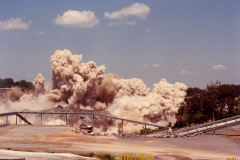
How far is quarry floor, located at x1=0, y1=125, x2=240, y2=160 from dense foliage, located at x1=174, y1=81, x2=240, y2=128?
22470 mm

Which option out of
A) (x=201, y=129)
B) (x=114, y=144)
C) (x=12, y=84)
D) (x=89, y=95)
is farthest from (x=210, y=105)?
(x=12, y=84)

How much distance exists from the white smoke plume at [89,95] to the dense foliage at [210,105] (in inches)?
777

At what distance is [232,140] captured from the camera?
30578 millimetres

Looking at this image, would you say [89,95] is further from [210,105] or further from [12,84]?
[12,84]

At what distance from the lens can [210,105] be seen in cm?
5650

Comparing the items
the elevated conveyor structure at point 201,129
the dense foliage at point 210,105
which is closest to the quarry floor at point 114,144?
the elevated conveyor structure at point 201,129

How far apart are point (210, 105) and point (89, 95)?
113 feet

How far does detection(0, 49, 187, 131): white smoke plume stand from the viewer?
7794cm

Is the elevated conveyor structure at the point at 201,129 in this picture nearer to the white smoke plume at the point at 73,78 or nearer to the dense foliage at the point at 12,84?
the white smoke plume at the point at 73,78

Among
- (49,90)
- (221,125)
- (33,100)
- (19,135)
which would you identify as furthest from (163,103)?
(19,135)

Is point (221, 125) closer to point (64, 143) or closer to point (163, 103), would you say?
point (64, 143)

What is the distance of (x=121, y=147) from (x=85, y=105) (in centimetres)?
5702

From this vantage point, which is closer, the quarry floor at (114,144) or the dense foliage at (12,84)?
the quarry floor at (114,144)

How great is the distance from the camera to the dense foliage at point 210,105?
5525 cm
